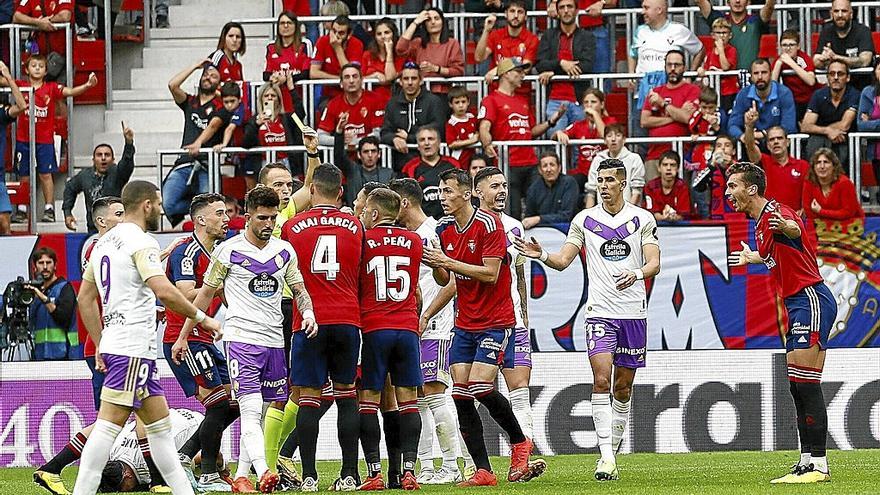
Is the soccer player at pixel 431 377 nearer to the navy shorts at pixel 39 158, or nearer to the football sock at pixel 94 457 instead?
the football sock at pixel 94 457

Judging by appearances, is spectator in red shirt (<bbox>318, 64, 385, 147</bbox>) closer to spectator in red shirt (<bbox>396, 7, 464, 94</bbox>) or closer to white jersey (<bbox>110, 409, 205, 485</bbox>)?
spectator in red shirt (<bbox>396, 7, 464, 94</bbox>)

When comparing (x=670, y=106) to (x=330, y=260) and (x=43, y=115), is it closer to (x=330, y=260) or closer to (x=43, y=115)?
(x=43, y=115)

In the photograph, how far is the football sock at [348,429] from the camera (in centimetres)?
1091

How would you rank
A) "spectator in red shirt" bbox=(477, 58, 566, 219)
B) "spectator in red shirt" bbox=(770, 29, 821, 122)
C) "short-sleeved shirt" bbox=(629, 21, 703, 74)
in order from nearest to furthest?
"spectator in red shirt" bbox=(477, 58, 566, 219) < "spectator in red shirt" bbox=(770, 29, 821, 122) < "short-sleeved shirt" bbox=(629, 21, 703, 74)

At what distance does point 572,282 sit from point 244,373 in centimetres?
708

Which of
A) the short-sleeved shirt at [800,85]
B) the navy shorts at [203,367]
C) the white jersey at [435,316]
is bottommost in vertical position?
the navy shorts at [203,367]

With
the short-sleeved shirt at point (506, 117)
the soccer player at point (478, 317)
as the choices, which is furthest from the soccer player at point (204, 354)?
the short-sleeved shirt at point (506, 117)

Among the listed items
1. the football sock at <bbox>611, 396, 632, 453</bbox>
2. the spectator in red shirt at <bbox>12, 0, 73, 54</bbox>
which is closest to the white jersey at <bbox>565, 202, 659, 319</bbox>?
the football sock at <bbox>611, 396, 632, 453</bbox>

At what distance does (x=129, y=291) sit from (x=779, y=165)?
1027 cm

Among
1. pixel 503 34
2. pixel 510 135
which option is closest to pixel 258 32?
pixel 503 34

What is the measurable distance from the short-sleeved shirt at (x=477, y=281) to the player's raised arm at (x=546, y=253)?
0.16 m

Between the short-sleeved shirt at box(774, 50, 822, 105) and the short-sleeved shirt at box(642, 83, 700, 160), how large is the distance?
131 centimetres

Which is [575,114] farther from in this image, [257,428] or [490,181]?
[257,428]

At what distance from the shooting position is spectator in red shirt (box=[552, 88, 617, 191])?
18438 mm
